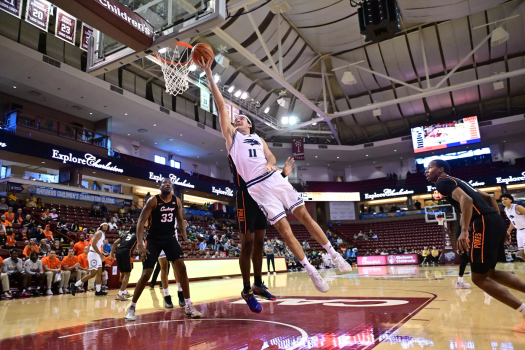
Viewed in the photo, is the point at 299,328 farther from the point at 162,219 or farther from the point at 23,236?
the point at 23,236

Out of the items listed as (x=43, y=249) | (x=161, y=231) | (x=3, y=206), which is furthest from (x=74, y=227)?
(x=161, y=231)

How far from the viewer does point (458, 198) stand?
10.5ft

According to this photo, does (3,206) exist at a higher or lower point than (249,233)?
higher

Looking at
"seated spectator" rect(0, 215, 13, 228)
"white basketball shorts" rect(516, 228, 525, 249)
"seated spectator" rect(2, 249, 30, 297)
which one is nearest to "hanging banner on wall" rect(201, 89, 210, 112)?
"seated spectator" rect(0, 215, 13, 228)

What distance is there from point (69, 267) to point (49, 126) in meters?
11.7

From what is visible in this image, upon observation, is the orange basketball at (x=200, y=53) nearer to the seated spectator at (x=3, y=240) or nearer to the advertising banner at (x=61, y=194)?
the seated spectator at (x=3, y=240)

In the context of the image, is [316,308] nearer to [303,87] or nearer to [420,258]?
[420,258]

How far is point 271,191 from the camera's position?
3588mm

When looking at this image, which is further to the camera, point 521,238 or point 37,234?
point 37,234

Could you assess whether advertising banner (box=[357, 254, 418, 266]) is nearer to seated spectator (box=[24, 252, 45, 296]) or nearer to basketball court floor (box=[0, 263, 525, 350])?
seated spectator (box=[24, 252, 45, 296])

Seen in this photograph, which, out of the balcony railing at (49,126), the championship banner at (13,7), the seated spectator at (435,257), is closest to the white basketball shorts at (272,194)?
the championship banner at (13,7)

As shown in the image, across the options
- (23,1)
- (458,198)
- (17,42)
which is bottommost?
(458,198)

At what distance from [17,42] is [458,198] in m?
17.8

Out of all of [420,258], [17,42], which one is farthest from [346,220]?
[17,42]
